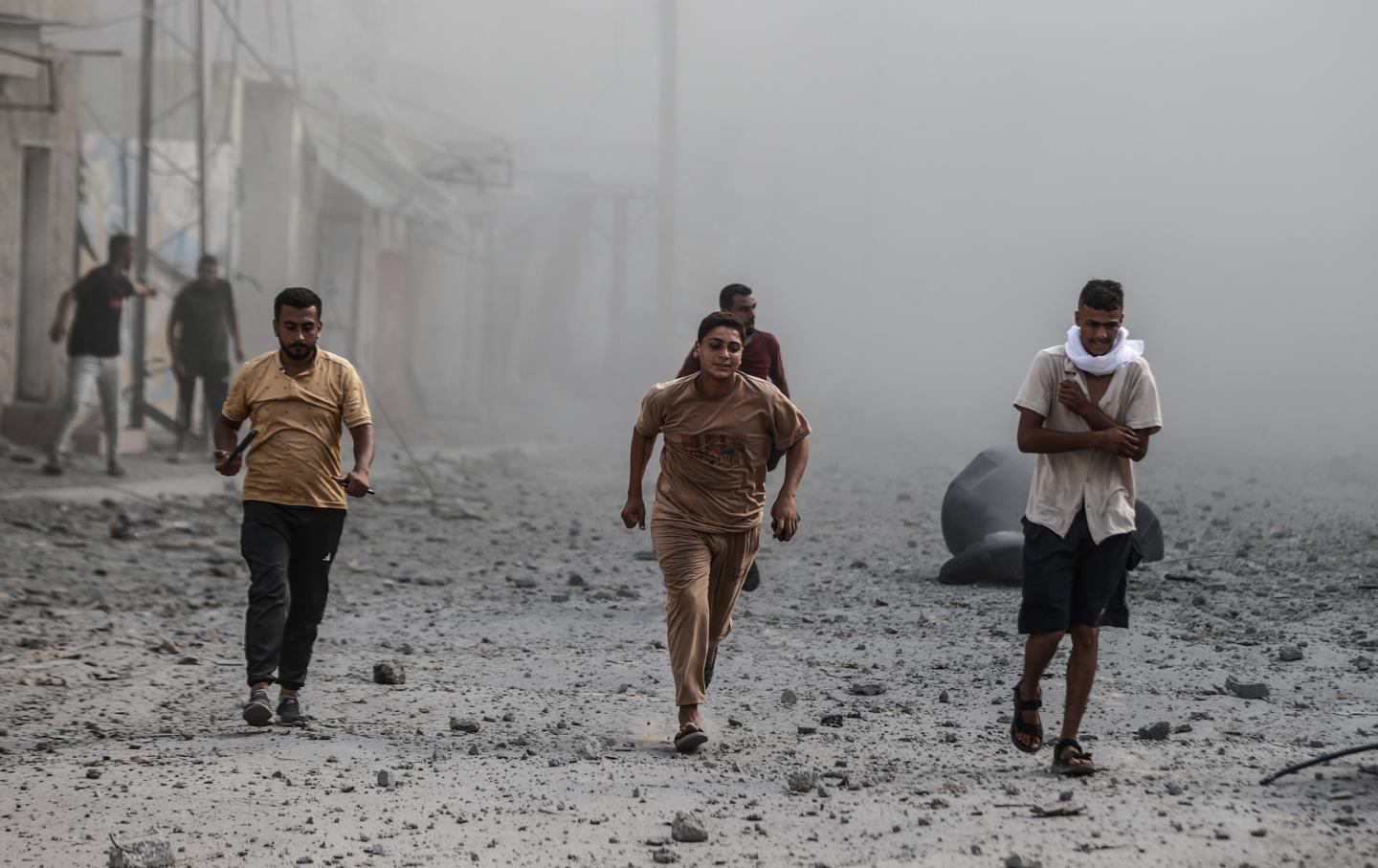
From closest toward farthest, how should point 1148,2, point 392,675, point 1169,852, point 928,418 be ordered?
point 1169,852
point 392,675
point 928,418
point 1148,2

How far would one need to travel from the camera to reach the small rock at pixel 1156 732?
205 inches

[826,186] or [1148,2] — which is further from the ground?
[1148,2]

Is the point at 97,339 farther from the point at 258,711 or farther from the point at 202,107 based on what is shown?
the point at 258,711

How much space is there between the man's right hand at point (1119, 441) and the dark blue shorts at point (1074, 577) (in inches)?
8.9

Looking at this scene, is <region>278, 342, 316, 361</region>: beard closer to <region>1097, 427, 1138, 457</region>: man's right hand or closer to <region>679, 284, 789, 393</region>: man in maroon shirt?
<region>679, 284, 789, 393</region>: man in maroon shirt

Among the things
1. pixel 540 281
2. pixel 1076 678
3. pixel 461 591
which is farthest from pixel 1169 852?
pixel 540 281

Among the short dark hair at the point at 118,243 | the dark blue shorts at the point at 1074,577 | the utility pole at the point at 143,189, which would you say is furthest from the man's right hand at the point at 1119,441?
the utility pole at the point at 143,189

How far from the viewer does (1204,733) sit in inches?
207

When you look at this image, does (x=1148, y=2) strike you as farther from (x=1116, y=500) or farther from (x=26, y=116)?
(x=1116, y=500)

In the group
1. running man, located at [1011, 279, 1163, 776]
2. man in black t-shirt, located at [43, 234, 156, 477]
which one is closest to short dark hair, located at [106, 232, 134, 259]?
man in black t-shirt, located at [43, 234, 156, 477]

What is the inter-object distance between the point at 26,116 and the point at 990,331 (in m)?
48.1

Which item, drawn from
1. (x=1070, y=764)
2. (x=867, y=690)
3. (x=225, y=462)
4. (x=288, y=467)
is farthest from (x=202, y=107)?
Answer: (x=1070, y=764)

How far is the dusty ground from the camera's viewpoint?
13.7 ft

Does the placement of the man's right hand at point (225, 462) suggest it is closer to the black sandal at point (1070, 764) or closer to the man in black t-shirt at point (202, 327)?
the black sandal at point (1070, 764)
